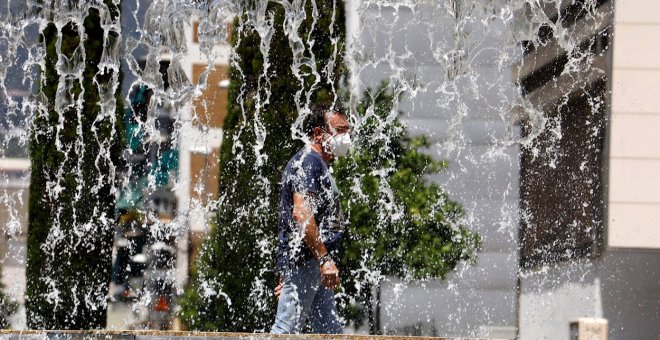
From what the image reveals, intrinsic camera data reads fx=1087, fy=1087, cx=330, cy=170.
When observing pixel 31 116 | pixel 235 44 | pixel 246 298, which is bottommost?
pixel 246 298

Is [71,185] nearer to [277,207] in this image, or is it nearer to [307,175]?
[277,207]

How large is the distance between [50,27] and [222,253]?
1.76 meters

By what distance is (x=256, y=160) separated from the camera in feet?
21.8

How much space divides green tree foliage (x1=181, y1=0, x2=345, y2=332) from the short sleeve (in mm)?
1464

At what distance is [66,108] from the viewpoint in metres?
6.71

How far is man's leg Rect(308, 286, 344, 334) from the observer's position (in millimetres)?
5344

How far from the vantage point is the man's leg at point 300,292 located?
17.2ft

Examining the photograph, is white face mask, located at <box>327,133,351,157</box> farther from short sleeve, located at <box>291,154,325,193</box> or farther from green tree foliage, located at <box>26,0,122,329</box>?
short sleeve, located at <box>291,154,325,193</box>

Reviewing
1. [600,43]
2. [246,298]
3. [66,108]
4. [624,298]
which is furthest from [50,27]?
[624,298]

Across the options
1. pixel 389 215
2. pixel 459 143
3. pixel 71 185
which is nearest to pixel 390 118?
pixel 459 143

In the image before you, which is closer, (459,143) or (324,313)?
(324,313)

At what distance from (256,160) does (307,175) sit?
5.04 feet

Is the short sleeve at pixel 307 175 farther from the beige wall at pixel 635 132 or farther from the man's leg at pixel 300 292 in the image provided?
the beige wall at pixel 635 132

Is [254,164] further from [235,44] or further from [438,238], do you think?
[438,238]
